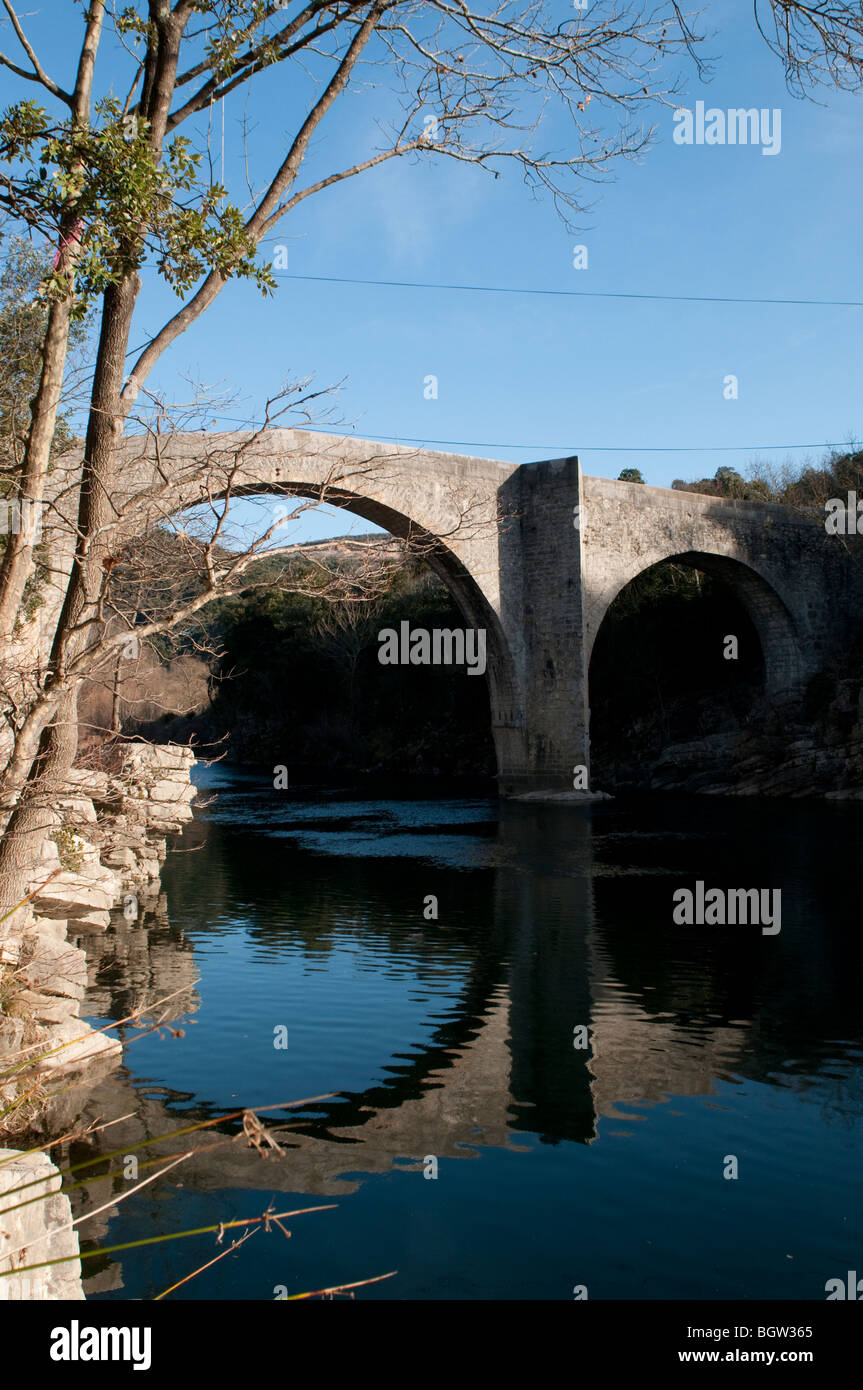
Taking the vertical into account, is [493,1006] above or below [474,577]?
below

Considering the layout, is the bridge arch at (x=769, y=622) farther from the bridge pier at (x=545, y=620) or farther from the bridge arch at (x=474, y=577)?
the bridge arch at (x=474, y=577)

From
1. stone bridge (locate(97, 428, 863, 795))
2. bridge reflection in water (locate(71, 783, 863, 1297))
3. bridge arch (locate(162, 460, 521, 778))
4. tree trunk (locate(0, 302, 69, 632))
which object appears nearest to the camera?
tree trunk (locate(0, 302, 69, 632))

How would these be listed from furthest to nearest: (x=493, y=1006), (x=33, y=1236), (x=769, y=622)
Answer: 1. (x=769, y=622)
2. (x=493, y=1006)
3. (x=33, y=1236)

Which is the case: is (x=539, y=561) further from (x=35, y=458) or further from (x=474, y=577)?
(x=35, y=458)

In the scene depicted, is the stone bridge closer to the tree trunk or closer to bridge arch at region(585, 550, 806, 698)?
bridge arch at region(585, 550, 806, 698)

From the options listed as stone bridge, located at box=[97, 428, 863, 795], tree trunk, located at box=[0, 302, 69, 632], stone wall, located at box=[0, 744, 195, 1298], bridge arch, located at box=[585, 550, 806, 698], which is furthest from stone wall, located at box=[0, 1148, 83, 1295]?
bridge arch, located at box=[585, 550, 806, 698]

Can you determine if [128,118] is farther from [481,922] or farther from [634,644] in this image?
[634,644]

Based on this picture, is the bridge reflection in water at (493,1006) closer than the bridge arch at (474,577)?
Yes

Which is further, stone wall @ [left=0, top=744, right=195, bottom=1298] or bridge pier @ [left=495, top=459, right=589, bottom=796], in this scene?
bridge pier @ [left=495, top=459, right=589, bottom=796]

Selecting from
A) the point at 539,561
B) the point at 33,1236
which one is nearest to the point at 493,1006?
the point at 33,1236

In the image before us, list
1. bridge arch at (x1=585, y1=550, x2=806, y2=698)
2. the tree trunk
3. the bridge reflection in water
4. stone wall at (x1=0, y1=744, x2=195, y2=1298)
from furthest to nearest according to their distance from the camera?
bridge arch at (x1=585, y1=550, x2=806, y2=698) < the bridge reflection in water < the tree trunk < stone wall at (x1=0, y1=744, x2=195, y2=1298)

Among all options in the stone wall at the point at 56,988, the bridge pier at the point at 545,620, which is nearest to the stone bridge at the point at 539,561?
the bridge pier at the point at 545,620
